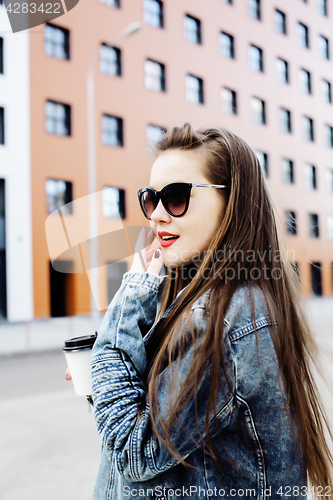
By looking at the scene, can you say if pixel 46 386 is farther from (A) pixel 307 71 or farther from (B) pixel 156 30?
(A) pixel 307 71

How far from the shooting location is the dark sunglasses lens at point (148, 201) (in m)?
1.27

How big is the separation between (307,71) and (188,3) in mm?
11093

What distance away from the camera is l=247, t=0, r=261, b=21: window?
898 inches

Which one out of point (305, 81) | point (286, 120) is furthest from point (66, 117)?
point (305, 81)

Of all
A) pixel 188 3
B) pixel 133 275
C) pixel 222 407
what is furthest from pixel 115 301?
pixel 188 3

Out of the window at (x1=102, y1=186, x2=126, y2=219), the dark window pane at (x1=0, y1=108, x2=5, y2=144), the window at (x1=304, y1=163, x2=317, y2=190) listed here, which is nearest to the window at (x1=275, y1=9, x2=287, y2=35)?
the window at (x1=304, y1=163, x2=317, y2=190)

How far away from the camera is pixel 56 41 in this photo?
51.8 ft

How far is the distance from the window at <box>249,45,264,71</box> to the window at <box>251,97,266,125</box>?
1.91 meters

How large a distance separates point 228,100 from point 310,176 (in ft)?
28.5

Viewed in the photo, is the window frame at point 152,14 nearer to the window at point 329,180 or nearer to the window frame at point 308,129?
the window frame at point 308,129

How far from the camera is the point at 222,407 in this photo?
2.99 ft

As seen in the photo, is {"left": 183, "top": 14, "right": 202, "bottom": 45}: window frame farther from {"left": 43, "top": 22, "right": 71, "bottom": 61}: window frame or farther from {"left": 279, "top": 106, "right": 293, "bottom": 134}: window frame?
{"left": 279, "top": 106, "right": 293, "bottom": 134}: window frame

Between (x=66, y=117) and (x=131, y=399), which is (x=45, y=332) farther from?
(x=131, y=399)

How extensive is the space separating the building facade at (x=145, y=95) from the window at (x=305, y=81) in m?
0.13
